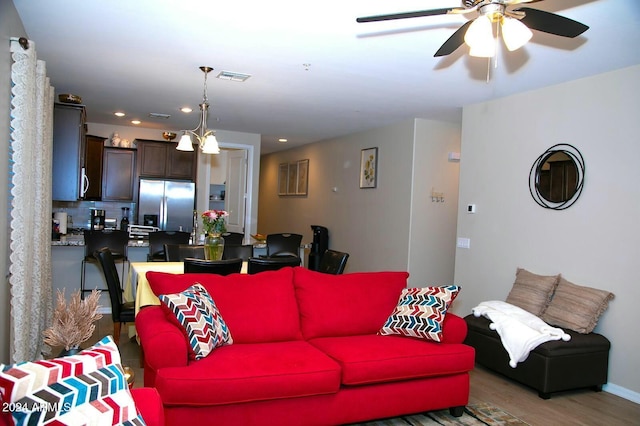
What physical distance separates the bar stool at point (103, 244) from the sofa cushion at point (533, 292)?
13.5ft

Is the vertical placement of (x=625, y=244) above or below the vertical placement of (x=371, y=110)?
below

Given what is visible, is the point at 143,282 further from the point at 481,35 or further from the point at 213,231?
the point at 481,35

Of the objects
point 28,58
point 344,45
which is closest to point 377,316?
point 344,45

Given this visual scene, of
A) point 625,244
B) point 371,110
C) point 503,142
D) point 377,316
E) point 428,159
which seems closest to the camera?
point 377,316

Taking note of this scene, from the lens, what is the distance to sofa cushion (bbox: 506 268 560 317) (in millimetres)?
4234

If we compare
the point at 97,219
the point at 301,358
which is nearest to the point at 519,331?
the point at 301,358

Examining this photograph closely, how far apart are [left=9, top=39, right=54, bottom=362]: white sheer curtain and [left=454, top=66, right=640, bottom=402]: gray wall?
13.8ft

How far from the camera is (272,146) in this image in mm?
10383

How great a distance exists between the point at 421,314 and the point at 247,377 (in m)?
1.34

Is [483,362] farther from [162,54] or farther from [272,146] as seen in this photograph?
[272,146]

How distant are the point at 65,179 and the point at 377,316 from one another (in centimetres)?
362

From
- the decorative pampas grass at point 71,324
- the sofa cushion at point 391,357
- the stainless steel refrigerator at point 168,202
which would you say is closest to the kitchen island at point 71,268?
the stainless steel refrigerator at point 168,202

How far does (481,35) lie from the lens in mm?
2328

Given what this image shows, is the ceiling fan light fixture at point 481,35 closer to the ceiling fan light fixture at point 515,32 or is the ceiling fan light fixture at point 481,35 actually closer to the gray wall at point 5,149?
the ceiling fan light fixture at point 515,32
